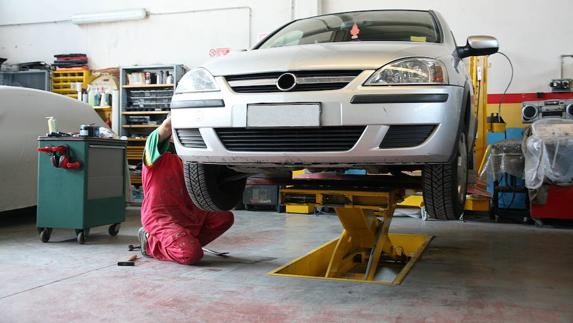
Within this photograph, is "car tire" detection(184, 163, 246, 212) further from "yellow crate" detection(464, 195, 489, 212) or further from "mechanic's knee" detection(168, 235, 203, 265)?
"yellow crate" detection(464, 195, 489, 212)

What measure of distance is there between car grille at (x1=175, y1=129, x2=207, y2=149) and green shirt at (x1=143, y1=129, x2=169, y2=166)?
988 mm

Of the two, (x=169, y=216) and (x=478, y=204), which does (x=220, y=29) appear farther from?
(x=169, y=216)

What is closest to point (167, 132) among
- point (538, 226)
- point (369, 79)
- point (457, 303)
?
point (369, 79)

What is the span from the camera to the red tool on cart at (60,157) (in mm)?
3957

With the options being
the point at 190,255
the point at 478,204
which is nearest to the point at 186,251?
the point at 190,255

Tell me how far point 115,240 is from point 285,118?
285 cm

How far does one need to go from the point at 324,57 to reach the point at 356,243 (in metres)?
1.96

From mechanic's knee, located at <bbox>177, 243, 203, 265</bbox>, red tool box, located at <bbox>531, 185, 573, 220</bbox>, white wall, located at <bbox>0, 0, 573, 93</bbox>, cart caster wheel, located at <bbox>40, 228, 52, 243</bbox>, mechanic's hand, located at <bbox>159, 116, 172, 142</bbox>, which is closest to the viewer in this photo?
mechanic's hand, located at <bbox>159, 116, 172, 142</bbox>

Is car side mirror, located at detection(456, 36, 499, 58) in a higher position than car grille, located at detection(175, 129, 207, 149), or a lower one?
higher

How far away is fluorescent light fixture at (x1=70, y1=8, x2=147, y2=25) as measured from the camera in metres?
8.52

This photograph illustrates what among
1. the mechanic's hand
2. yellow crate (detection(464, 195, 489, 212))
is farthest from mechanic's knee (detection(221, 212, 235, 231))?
yellow crate (detection(464, 195, 489, 212))

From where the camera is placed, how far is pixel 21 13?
9352mm

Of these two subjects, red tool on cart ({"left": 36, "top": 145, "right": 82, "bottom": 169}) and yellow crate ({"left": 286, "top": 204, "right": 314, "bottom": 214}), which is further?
yellow crate ({"left": 286, "top": 204, "right": 314, "bottom": 214})

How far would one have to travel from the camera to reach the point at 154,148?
127 inches
